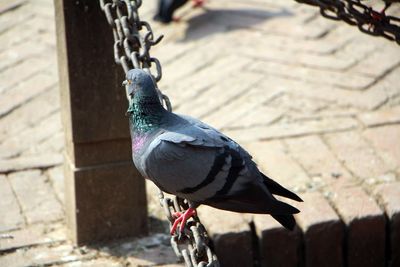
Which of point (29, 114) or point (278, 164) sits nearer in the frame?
point (278, 164)

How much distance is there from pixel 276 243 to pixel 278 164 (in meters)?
0.51

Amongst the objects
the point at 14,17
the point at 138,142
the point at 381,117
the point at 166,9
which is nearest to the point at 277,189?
the point at 138,142

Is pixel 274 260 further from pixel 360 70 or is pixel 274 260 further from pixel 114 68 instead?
pixel 360 70

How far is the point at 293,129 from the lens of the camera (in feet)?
11.9

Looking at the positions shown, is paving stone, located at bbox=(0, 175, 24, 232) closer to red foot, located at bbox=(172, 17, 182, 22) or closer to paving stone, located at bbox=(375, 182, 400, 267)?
paving stone, located at bbox=(375, 182, 400, 267)

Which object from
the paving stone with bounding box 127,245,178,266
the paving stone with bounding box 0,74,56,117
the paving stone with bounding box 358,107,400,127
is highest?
the paving stone with bounding box 358,107,400,127

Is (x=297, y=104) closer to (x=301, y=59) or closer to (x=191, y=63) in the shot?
(x=301, y=59)

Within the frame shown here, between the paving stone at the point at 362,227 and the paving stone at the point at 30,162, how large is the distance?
1.25m

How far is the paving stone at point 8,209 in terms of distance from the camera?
3018 millimetres

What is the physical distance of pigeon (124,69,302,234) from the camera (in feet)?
6.97

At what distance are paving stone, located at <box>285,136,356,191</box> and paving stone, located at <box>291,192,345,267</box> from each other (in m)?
0.19

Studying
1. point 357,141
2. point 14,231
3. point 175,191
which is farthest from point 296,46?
point 175,191

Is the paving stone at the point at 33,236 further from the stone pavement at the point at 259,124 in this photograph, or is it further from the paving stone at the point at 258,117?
the paving stone at the point at 258,117

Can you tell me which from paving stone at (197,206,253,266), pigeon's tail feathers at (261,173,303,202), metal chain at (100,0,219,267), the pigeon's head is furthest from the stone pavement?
the pigeon's head
